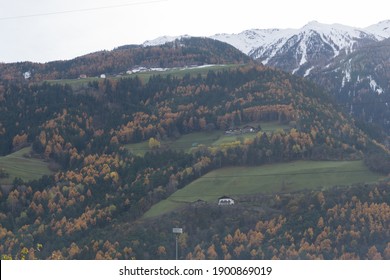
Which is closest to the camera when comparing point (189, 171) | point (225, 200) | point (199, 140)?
point (225, 200)

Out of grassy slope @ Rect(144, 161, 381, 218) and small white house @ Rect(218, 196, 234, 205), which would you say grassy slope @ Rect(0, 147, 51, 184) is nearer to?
grassy slope @ Rect(144, 161, 381, 218)

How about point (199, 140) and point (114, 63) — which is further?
point (114, 63)

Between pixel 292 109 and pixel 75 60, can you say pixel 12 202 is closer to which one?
pixel 292 109

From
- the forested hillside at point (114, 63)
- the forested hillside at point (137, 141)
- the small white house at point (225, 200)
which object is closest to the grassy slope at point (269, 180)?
the small white house at point (225, 200)

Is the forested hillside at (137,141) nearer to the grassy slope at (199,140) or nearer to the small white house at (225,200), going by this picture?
the grassy slope at (199,140)

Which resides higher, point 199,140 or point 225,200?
point 199,140

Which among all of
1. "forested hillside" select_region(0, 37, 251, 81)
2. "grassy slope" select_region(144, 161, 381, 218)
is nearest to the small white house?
"grassy slope" select_region(144, 161, 381, 218)

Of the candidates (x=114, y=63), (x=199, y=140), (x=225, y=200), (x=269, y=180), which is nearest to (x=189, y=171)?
(x=269, y=180)

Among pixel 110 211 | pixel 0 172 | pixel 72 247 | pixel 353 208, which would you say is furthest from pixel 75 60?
pixel 353 208

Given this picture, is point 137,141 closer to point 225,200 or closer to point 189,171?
point 189,171
